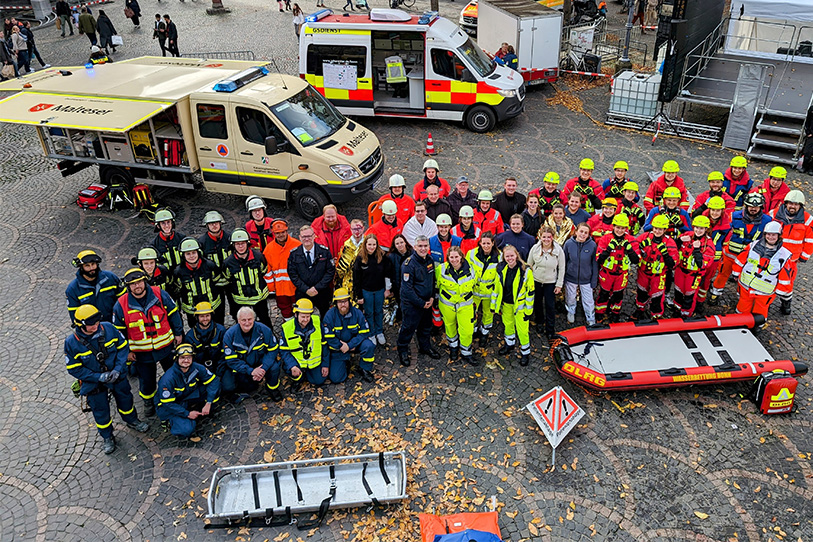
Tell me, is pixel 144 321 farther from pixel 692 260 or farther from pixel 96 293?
pixel 692 260

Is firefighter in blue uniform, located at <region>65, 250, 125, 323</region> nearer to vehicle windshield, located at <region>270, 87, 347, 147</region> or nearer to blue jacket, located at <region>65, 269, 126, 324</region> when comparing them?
blue jacket, located at <region>65, 269, 126, 324</region>

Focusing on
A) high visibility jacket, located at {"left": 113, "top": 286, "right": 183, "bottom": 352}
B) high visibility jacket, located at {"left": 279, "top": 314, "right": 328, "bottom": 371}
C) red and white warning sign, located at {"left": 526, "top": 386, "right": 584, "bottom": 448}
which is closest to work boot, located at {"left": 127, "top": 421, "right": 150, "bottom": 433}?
high visibility jacket, located at {"left": 113, "top": 286, "right": 183, "bottom": 352}

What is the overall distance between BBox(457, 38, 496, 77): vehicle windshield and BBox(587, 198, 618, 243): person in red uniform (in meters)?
7.32

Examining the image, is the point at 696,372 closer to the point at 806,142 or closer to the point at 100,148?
the point at 806,142

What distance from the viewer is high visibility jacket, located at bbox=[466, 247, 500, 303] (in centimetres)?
788

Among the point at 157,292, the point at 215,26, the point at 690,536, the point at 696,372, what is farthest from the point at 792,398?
the point at 215,26

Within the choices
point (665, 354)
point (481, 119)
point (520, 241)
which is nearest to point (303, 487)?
point (520, 241)

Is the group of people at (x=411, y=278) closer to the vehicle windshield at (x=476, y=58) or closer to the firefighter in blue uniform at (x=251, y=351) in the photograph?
the firefighter in blue uniform at (x=251, y=351)

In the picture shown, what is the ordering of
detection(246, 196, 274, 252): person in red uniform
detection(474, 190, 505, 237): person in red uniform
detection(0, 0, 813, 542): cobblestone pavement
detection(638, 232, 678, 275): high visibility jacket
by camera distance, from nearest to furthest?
detection(0, 0, 813, 542): cobblestone pavement < detection(638, 232, 678, 275): high visibility jacket < detection(246, 196, 274, 252): person in red uniform < detection(474, 190, 505, 237): person in red uniform

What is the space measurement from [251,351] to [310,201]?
15.6 feet

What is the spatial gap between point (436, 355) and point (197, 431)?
10.8 feet

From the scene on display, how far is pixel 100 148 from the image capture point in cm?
1205

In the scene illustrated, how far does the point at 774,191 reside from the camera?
30.2ft

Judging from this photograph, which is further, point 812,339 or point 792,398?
point 812,339
